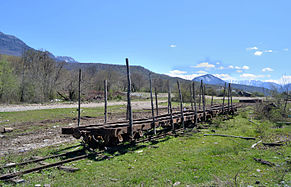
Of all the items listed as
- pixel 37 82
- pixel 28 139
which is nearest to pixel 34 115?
pixel 28 139

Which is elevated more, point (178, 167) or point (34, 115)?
point (34, 115)

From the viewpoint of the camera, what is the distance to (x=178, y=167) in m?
5.96

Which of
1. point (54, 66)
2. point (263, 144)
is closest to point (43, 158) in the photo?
point (263, 144)

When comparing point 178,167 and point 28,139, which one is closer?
point 178,167

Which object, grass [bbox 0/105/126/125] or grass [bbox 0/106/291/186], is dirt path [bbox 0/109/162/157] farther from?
grass [bbox 0/105/126/125]

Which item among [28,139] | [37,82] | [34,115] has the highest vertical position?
[37,82]

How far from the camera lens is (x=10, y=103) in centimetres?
2750

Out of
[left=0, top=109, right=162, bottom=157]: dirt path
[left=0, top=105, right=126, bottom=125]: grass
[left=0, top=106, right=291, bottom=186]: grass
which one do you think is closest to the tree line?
[left=0, top=105, right=126, bottom=125]: grass

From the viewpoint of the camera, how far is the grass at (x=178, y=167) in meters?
4.93

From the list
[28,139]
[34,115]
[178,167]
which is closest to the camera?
[178,167]

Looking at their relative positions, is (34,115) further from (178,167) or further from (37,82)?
(178,167)

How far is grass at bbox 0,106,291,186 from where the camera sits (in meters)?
4.93

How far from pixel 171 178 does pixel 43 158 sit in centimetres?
436

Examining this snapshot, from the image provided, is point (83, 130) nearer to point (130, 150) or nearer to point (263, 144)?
point (130, 150)
